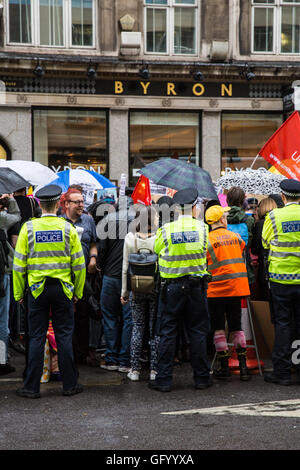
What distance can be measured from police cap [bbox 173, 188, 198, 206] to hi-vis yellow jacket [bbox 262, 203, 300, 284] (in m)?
0.95

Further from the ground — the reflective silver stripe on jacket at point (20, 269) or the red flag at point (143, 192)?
the red flag at point (143, 192)

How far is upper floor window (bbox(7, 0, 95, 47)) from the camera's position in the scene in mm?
15094

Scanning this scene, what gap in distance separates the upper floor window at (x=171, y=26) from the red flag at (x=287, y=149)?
734 cm

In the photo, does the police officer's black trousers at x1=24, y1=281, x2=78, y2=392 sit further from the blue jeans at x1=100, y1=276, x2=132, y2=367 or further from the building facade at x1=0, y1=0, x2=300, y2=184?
the building facade at x1=0, y1=0, x2=300, y2=184

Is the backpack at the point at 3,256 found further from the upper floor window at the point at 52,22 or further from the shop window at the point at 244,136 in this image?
the shop window at the point at 244,136

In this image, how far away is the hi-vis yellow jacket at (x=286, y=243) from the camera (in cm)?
700

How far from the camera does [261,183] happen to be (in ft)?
30.7

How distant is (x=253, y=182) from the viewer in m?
9.33

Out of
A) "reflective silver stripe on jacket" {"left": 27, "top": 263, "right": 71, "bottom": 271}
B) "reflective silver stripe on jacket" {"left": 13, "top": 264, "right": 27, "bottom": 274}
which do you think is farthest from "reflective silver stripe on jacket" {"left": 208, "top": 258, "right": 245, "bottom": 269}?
"reflective silver stripe on jacket" {"left": 13, "top": 264, "right": 27, "bottom": 274}

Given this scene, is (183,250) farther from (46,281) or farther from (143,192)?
(143,192)

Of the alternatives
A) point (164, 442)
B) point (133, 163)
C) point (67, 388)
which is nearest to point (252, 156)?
point (133, 163)

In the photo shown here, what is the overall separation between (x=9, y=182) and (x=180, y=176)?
7.02 ft

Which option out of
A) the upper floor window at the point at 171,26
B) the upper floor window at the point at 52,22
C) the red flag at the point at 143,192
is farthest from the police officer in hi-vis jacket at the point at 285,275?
the upper floor window at the point at 52,22

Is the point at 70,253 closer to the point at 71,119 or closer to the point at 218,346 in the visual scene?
the point at 218,346
